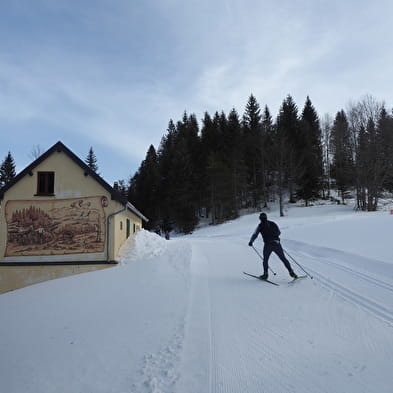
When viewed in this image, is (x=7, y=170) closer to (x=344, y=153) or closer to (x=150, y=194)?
(x=150, y=194)

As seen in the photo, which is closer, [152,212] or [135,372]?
[135,372]

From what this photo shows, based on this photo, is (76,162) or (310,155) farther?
(310,155)

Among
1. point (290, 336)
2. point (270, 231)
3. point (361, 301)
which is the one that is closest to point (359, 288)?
point (361, 301)

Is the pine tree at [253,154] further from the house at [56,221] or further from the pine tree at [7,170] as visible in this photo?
the pine tree at [7,170]

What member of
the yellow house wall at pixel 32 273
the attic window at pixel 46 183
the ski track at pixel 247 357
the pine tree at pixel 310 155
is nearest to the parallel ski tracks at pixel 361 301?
the ski track at pixel 247 357

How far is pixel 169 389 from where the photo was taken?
2691 mm

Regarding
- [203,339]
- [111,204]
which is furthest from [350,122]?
[203,339]

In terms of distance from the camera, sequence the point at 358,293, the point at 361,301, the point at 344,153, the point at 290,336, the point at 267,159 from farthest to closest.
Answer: the point at 267,159 < the point at 344,153 < the point at 358,293 < the point at 361,301 < the point at 290,336

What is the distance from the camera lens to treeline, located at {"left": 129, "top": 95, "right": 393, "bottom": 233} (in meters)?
29.0

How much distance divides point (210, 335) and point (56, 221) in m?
11.3

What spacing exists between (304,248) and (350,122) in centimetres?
2689

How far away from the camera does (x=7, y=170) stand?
4238cm

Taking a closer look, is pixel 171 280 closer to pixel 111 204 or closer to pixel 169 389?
pixel 169 389

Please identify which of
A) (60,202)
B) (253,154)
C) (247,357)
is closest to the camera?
(247,357)
